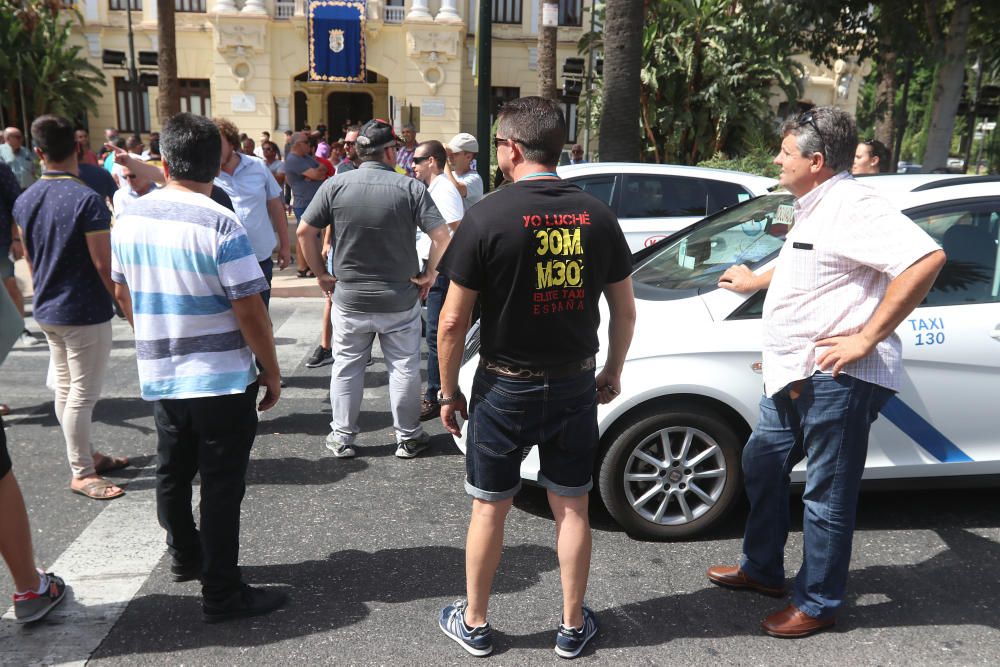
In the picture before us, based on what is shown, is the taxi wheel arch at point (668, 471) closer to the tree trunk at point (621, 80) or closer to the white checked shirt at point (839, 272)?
the white checked shirt at point (839, 272)

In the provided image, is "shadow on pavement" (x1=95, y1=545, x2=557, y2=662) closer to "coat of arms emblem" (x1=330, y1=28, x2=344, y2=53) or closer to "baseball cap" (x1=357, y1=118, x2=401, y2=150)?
"baseball cap" (x1=357, y1=118, x2=401, y2=150)

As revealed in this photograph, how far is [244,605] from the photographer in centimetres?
323

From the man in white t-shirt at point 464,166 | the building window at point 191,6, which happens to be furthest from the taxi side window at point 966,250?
the building window at point 191,6

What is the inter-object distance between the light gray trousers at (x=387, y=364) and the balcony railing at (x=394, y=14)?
27907mm

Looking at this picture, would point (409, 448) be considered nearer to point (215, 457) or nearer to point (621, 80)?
point (215, 457)

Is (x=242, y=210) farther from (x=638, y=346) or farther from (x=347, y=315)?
(x=638, y=346)

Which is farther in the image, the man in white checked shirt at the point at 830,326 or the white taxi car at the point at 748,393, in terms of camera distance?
the white taxi car at the point at 748,393

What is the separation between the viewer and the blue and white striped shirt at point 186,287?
9.73ft

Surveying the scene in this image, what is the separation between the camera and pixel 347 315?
16.0 feet

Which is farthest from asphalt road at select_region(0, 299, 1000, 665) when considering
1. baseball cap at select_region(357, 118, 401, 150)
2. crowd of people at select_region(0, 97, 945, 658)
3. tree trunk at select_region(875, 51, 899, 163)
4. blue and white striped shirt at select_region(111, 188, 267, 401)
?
tree trunk at select_region(875, 51, 899, 163)

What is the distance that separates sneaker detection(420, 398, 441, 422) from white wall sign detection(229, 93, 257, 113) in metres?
27.5

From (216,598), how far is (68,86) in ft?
98.3

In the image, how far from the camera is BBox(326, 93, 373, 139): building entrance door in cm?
3350

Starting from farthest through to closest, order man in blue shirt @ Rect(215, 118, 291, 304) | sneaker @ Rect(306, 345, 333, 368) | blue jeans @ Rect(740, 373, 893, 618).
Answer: sneaker @ Rect(306, 345, 333, 368), man in blue shirt @ Rect(215, 118, 291, 304), blue jeans @ Rect(740, 373, 893, 618)
